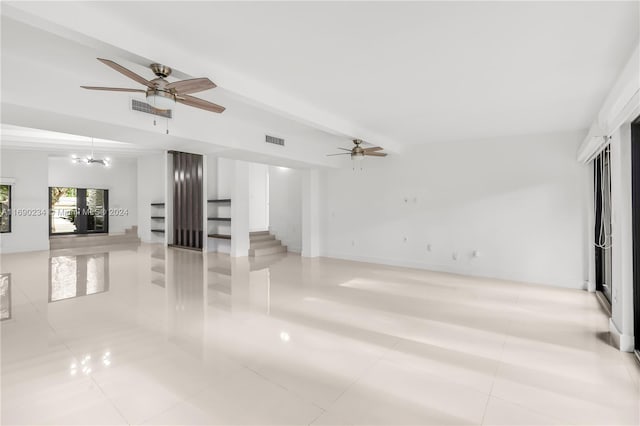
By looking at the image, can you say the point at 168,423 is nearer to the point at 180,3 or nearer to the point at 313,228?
the point at 180,3

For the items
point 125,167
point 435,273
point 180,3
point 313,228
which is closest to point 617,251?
point 435,273

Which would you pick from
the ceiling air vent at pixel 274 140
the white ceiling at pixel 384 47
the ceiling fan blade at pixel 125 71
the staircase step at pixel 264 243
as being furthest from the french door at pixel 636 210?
the staircase step at pixel 264 243

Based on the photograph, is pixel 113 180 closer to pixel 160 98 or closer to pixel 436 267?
pixel 160 98

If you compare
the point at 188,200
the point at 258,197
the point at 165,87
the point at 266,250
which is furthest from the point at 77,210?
the point at 165,87

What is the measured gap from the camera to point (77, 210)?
40.2ft

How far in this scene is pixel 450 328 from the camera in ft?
11.4

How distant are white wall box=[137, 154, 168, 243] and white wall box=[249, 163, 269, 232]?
3.29 m

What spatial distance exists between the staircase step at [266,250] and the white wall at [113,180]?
7.50 meters

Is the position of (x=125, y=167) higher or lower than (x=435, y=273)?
higher

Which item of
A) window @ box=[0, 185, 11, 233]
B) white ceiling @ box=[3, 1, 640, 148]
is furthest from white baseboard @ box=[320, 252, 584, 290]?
window @ box=[0, 185, 11, 233]

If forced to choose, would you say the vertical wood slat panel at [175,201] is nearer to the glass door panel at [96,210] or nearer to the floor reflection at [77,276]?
the floor reflection at [77,276]

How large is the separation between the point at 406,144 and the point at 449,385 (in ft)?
17.9

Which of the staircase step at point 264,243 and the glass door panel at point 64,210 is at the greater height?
the glass door panel at point 64,210

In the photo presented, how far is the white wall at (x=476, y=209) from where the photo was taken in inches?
210
